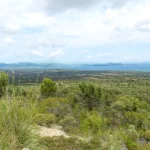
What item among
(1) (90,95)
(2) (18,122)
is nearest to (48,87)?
Answer: (1) (90,95)

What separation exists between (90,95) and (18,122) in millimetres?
23303

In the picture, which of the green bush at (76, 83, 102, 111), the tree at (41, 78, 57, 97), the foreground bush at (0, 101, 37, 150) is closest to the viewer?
the foreground bush at (0, 101, 37, 150)

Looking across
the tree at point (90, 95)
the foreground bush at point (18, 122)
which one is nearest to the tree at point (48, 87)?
the tree at point (90, 95)

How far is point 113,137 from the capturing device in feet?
23.0

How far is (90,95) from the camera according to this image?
27.9 m

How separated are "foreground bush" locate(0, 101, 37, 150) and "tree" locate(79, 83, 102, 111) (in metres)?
22.6

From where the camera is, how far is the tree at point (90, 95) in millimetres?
27758

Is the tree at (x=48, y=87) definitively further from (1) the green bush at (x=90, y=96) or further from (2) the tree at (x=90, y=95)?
(2) the tree at (x=90, y=95)

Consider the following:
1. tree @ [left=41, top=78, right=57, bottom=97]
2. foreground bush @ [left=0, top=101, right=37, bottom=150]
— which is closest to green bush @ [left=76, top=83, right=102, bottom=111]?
tree @ [left=41, top=78, right=57, bottom=97]

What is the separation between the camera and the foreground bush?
468cm

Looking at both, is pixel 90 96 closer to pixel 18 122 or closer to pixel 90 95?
pixel 90 95

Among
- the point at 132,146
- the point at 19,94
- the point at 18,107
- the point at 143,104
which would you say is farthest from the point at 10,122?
the point at 143,104

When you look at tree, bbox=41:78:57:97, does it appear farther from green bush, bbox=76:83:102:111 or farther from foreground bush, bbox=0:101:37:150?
foreground bush, bbox=0:101:37:150

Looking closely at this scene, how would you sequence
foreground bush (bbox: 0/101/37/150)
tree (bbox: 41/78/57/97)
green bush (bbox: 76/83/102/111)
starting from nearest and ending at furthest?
foreground bush (bbox: 0/101/37/150) → green bush (bbox: 76/83/102/111) → tree (bbox: 41/78/57/97)
